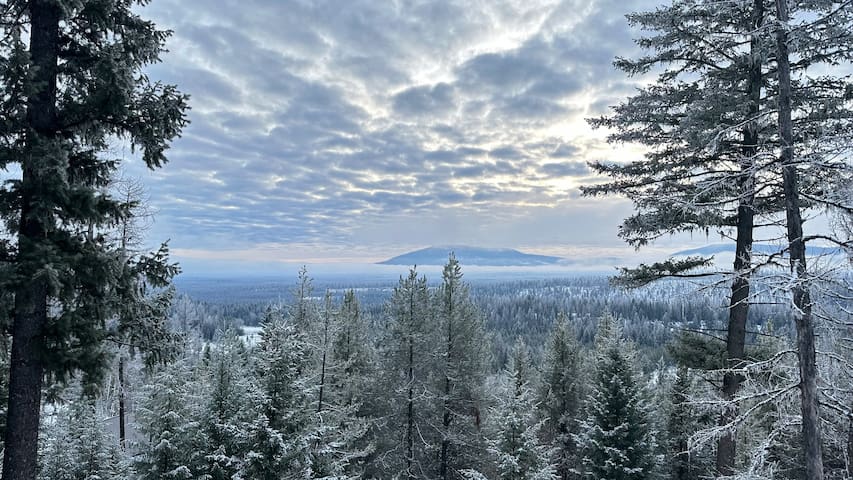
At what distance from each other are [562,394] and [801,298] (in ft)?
56.0

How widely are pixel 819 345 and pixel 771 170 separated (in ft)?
9.14

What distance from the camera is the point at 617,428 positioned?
15070 mm

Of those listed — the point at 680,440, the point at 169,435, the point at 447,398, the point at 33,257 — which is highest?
the point at 33,257

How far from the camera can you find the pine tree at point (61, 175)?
5.46m

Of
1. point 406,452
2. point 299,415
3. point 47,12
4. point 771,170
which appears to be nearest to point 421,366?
point 406,452

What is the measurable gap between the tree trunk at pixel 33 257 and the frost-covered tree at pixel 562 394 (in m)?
19.4

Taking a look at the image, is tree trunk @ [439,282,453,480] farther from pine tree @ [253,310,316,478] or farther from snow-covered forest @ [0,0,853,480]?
pine tree @ [253,310,316,478]

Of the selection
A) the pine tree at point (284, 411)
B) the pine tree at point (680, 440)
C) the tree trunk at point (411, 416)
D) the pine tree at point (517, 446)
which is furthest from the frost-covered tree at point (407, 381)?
the pine tree at point (680, 440)

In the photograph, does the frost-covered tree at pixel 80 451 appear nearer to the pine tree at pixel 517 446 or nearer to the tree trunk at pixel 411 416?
the tree trunk at pixel 411 416

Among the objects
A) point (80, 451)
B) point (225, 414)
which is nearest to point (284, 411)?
point (225, 414)

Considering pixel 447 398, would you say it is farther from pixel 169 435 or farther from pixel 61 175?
pixel 61 175

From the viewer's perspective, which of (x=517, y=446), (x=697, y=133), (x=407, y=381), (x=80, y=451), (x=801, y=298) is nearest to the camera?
(x=801, y=298)

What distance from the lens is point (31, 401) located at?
5742mm

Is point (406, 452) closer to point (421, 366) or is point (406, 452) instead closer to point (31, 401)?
point (421, 366)
